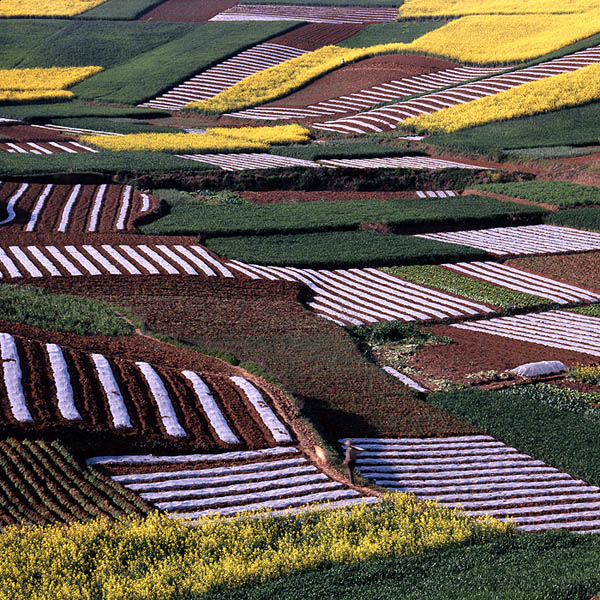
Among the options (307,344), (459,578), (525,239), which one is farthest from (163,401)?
(525,239)

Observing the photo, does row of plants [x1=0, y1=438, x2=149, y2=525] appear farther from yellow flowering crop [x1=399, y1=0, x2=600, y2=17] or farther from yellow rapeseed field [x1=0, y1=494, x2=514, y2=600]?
yellow flowering crop [x1=399, y1=0, x2=600, y2=17]

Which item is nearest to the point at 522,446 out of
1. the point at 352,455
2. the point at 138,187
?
the point at 352,455

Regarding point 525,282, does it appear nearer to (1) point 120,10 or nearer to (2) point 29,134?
(2) point 29,134

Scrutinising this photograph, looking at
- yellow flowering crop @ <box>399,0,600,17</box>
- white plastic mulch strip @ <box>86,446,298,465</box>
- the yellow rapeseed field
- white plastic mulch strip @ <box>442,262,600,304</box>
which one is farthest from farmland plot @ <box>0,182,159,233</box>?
yellow flowering crop @ <box>399,0,600,17</box>

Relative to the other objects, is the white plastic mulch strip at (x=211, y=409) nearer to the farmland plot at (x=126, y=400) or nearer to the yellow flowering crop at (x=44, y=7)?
the farmland plot at (x=126, y=400)

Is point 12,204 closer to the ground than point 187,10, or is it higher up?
closer to the ground

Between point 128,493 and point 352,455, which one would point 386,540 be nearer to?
point 352,455
